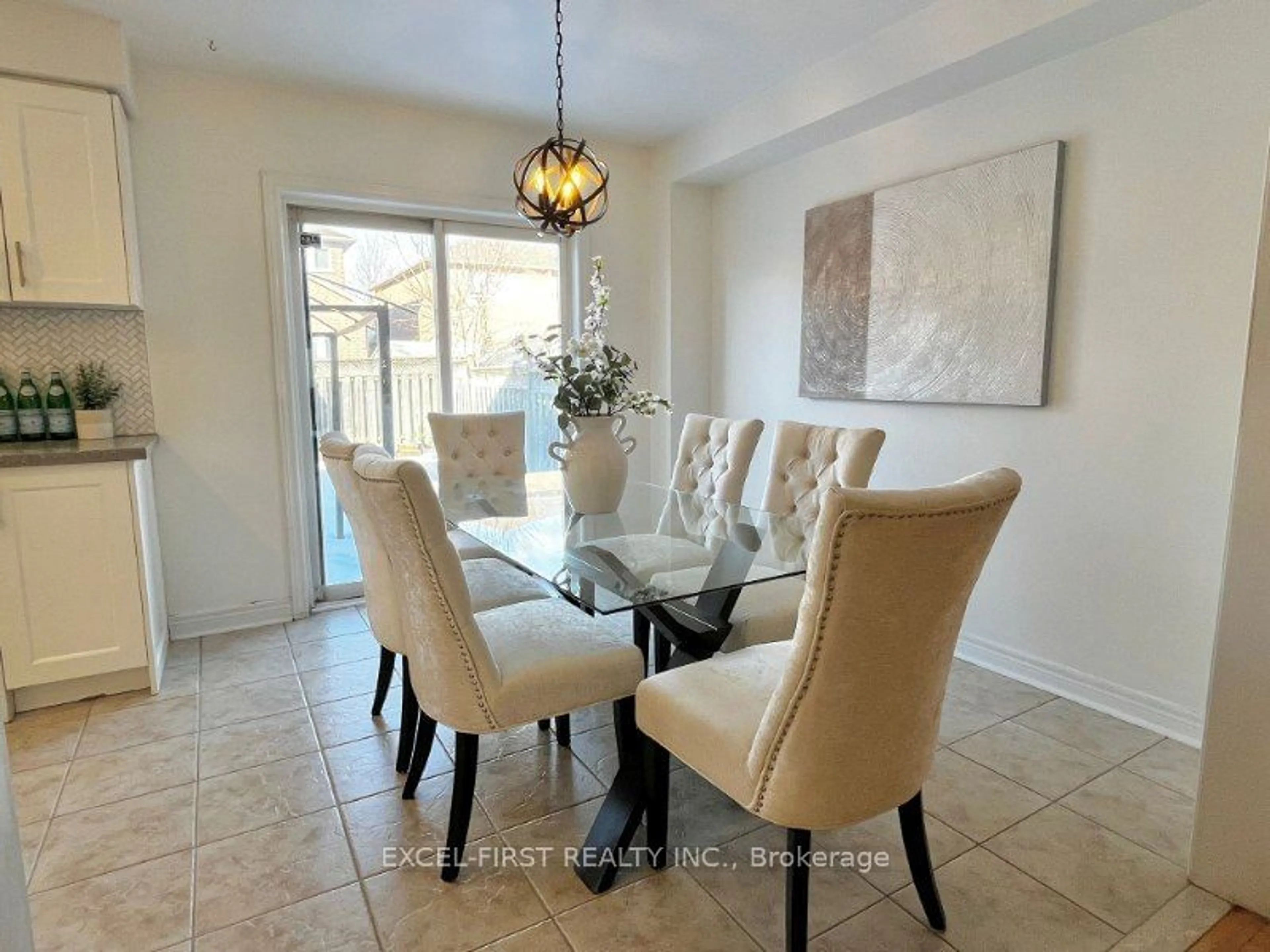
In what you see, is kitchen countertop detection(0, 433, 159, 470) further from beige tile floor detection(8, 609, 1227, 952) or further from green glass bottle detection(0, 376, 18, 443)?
beige tile floor detection(8, 609, 1227, 952)

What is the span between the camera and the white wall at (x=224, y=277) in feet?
10.2

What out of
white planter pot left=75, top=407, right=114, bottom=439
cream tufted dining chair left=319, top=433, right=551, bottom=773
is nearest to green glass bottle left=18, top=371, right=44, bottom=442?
white planter pot left=75, top=407, right=114, bottom=439

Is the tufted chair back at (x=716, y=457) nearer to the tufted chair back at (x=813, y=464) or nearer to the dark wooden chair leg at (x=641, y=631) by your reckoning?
the tufted chair back at (x=813, y=464)

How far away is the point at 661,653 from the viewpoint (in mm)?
2203

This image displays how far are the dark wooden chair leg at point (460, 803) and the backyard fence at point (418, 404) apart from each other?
2003 millimetres

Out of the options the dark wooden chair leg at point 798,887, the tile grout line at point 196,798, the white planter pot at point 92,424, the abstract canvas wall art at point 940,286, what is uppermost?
the abstract canvas wall art at point 940,286

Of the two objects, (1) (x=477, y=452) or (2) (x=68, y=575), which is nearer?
(2) (x=68, y=575)

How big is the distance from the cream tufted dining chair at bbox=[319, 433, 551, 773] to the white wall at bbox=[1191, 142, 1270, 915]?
172 cm

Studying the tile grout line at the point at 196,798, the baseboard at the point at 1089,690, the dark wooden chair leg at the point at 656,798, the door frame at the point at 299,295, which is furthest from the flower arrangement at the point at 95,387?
the baseboard at the point at 1089,690

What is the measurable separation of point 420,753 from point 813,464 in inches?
64.7

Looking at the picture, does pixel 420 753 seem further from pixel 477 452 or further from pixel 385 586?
pixel 477 452

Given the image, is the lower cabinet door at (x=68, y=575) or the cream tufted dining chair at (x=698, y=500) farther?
the lower cabinet door at (x=68, y=575)

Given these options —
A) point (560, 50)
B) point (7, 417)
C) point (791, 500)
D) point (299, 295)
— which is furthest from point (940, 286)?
point (7, 417)

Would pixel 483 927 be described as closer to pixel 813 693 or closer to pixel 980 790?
pixel 813 693
